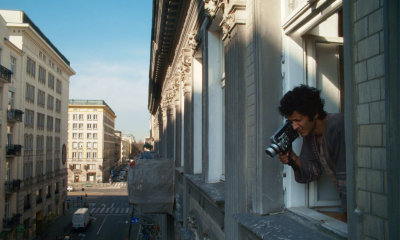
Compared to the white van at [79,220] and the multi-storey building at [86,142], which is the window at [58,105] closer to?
the white van at [79,220]

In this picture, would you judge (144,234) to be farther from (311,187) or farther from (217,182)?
(311,187)

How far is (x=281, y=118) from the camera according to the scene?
357cm

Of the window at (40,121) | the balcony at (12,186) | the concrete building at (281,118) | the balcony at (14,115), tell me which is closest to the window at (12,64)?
the balcony at (14,115)

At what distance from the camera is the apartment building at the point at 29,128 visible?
87.8ft

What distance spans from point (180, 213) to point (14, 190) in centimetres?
2276

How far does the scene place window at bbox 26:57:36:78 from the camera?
31.5 metres

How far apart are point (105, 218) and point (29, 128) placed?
52.9 ft

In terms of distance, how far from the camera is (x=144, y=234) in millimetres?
30047

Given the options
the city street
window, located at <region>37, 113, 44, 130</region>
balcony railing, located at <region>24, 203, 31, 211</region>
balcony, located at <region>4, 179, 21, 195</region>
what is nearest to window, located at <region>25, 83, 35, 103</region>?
window, located at <region>37, 113, 44, 130</region>

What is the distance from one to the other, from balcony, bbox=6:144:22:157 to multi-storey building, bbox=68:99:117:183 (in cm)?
5115

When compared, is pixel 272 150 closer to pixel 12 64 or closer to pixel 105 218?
pixel 12 64

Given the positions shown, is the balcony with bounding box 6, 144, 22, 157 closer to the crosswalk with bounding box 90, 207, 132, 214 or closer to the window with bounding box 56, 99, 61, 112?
the window with bounding box 56, 99, 61, 112

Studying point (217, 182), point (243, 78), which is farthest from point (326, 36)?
point (217, 182)

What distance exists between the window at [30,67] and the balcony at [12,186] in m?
10.6
